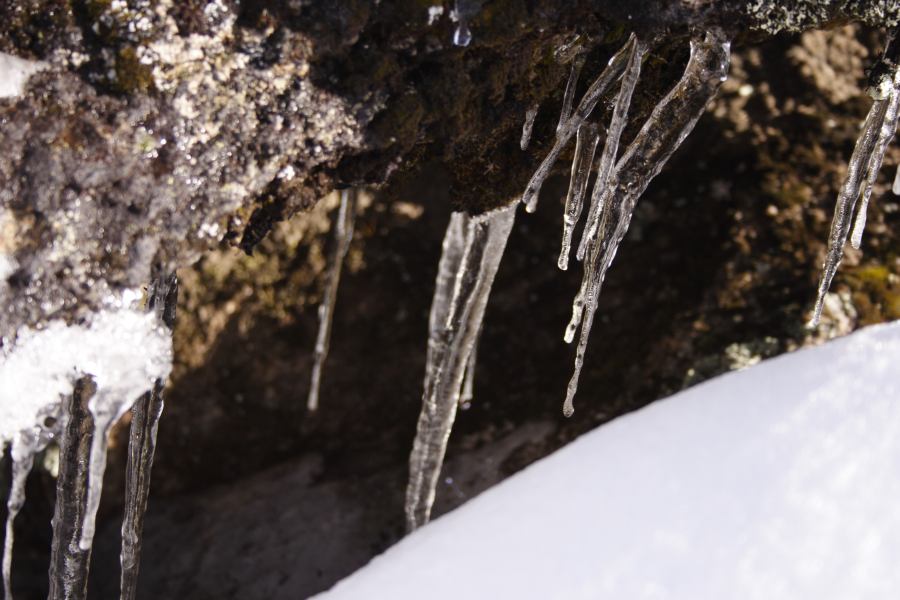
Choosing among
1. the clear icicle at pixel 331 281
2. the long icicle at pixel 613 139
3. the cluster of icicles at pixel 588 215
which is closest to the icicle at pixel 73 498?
the cluster of icicles at pixel 588 215

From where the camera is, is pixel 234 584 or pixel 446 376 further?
pixel 234 584

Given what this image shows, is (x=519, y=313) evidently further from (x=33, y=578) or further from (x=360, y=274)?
(x=33, y=578)

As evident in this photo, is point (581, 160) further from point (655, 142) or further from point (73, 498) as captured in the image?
point (73, 498)

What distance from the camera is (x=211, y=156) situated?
1022 millimetres

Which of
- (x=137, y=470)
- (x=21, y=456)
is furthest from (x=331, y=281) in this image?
(x=21, y=456)

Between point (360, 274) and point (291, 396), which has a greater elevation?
point (360, 274)

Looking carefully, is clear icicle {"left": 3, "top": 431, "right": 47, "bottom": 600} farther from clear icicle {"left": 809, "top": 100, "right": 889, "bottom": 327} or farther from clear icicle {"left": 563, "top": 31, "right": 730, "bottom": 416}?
clear icicle {"left": 809, "top": 100, "right": 889, "bottom": 327}

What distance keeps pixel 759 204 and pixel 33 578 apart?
2328mm

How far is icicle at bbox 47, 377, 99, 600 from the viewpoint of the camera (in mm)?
1142

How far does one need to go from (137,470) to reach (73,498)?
0.11 m

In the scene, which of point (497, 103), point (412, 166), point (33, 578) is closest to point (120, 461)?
point (33, 578)

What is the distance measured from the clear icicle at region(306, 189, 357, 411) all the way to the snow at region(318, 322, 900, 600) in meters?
0.91

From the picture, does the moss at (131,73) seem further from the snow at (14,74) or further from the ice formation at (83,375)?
the ice formation at (83,375)

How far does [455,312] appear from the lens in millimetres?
1678
